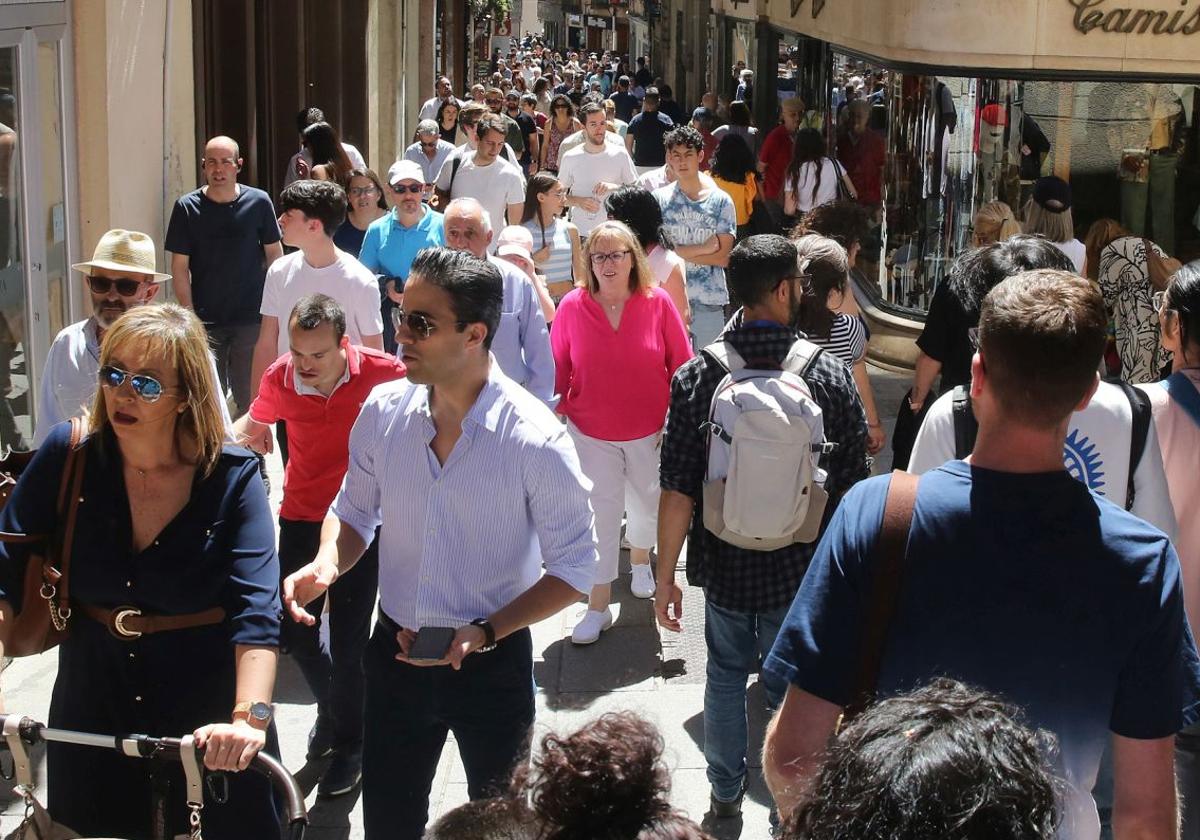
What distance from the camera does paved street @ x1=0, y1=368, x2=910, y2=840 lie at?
513cm

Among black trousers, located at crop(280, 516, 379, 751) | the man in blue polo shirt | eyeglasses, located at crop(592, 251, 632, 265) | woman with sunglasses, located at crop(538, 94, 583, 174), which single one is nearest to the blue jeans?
black trousers, located at crop(280, 516, 379, 751)

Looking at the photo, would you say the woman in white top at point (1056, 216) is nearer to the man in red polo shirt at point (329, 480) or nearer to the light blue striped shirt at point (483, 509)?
the man in red polo shirt at point (329, 480)

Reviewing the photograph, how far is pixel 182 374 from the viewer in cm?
355

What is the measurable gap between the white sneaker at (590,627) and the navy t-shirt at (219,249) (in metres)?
2.90

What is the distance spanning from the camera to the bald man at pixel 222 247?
8281 millimetres

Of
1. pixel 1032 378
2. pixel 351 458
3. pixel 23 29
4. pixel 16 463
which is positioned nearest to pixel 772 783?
pixel 1032 378

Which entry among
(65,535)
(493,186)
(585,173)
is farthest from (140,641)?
(585,173)

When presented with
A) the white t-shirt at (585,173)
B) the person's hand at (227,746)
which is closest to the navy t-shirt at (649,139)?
the white t-shirt at (585,173)

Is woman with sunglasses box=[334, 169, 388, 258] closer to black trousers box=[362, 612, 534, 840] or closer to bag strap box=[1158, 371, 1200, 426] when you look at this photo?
black trousers box=[362, 612, 534, 840]

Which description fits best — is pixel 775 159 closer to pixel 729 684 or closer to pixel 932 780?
pixel 729 684

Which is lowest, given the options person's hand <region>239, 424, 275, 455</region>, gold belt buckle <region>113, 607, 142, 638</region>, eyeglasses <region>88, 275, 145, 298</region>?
gold belt buckle <region>113, 607, 142, 638</region>

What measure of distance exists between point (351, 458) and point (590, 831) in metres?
2.20

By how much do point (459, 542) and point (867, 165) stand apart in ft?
37.5

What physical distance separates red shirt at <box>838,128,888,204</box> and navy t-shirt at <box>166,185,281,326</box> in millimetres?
7080
